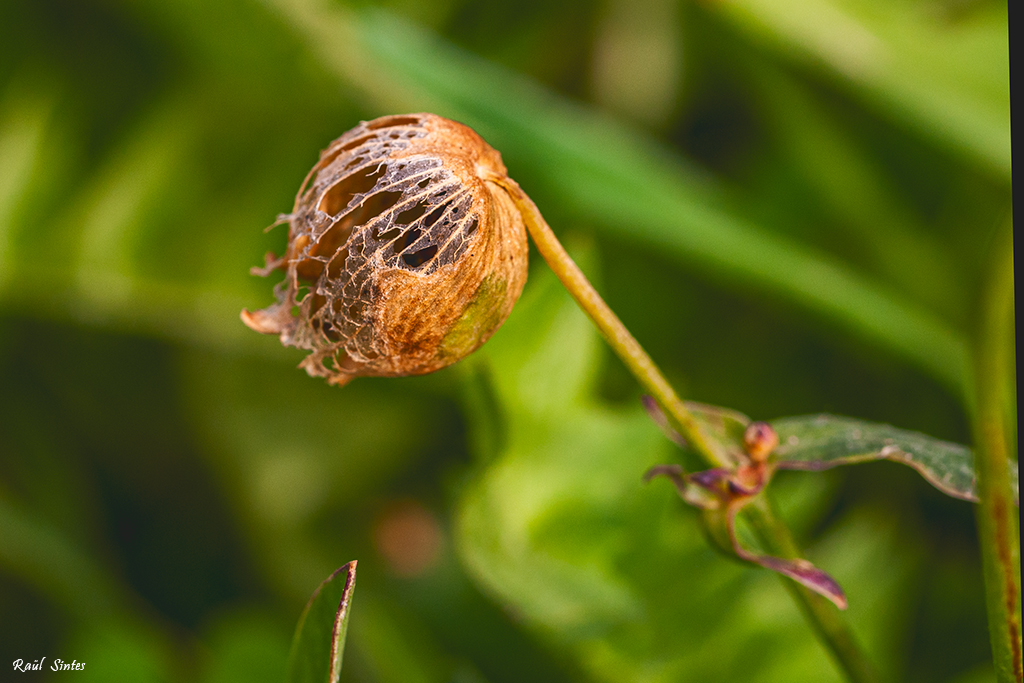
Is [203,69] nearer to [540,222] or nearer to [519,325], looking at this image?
[519,325]

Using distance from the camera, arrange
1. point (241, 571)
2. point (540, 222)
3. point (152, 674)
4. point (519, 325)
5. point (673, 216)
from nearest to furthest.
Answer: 1. point (540, 222)
2. point (519, 325)
3. point (152, 674)
4. point (673, 216)
5. point (241, 571)

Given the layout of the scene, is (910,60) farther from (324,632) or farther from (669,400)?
(324,632)

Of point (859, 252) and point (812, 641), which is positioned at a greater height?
point (859, 252)

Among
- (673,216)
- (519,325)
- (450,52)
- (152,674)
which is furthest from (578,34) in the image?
(152,674)

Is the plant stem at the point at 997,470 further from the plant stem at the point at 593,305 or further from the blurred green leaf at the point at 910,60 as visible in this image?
the blurred green leaf at the point at 910,60

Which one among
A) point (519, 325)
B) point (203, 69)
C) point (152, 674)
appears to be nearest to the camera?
point (519, 325)

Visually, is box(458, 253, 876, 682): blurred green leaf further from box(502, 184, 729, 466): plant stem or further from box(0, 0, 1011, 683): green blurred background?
box(502, 184, 729, 466): plant stem

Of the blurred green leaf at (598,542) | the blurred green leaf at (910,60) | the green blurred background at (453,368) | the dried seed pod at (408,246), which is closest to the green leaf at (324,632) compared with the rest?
the dried seed pod at (408,246)
